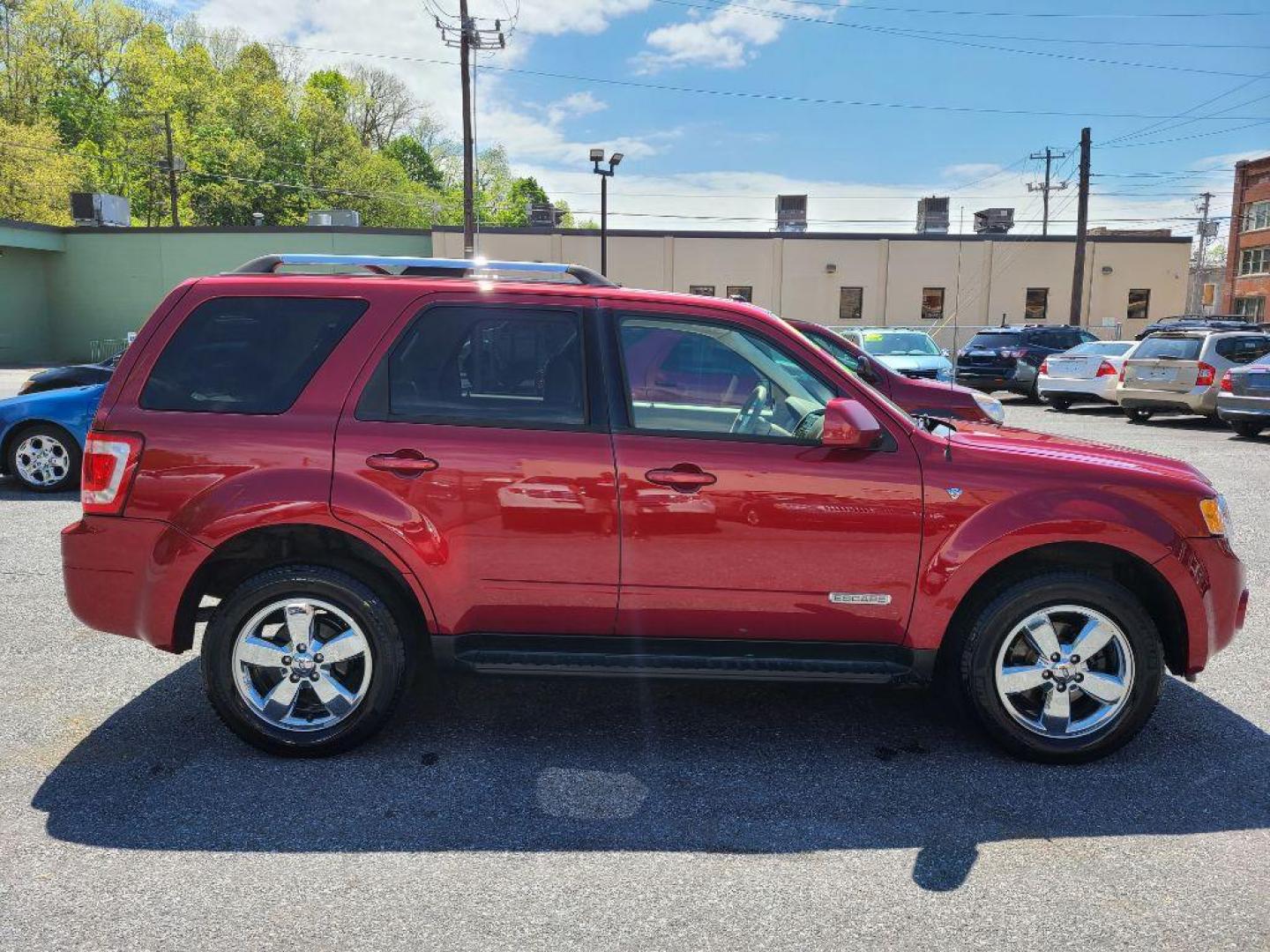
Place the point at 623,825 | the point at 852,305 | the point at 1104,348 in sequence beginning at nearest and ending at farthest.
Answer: the point at 623,825, the point at 1104,348, the point at 852,305

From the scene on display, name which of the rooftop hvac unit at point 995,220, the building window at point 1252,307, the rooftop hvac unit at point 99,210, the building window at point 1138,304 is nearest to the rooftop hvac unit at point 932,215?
the rooftop hvac unit at point 995,220

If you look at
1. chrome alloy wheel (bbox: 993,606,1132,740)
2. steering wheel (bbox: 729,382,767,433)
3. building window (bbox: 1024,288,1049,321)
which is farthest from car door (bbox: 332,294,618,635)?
building window (bbox: 1024,288,1049,321)

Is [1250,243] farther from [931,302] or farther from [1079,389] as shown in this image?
[1079,389]

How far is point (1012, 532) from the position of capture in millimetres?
3570

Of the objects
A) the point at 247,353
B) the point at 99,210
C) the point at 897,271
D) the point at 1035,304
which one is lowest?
the point at 247,353

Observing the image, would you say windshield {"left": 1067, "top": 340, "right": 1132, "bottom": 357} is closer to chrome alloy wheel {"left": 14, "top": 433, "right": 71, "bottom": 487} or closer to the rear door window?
chrome alloy wheel {"left": 14, "top": 433, "right": 71, "bottom": 487}

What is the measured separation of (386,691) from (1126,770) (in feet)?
9.50

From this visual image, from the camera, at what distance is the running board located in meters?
3.60

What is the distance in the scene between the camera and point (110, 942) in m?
2.57

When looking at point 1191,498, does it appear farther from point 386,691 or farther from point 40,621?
point 40,621

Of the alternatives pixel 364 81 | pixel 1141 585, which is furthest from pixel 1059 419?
pixel 364 81

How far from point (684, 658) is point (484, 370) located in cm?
137

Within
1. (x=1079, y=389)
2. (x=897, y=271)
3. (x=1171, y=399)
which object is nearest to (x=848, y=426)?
(x=1171, y=399)

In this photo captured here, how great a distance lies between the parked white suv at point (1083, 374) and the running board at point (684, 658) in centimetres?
1632
